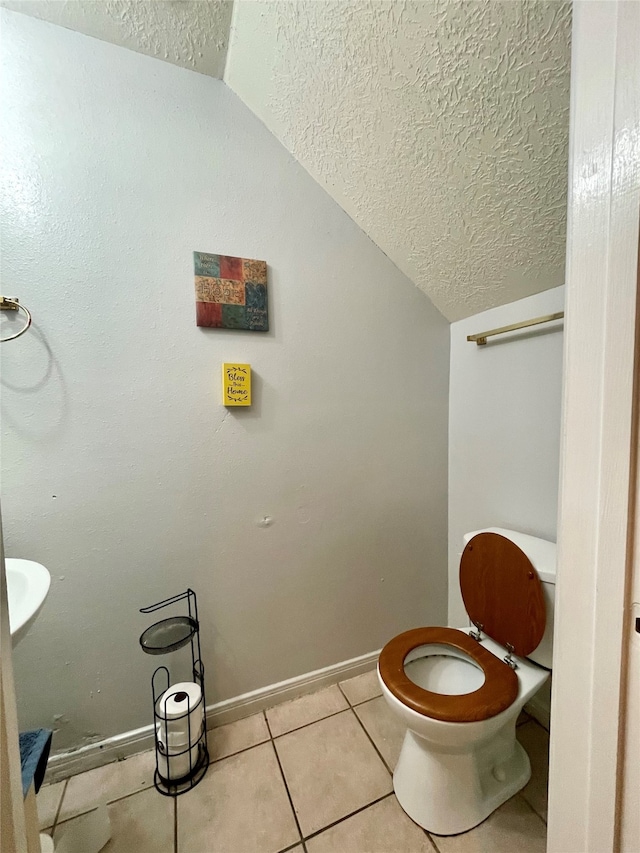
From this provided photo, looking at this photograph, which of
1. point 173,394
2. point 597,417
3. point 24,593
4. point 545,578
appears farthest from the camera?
point 173,394

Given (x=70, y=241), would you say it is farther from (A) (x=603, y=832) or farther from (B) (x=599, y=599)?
(A) (x=603, y=832)

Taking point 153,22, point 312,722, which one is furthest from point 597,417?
point 153,22

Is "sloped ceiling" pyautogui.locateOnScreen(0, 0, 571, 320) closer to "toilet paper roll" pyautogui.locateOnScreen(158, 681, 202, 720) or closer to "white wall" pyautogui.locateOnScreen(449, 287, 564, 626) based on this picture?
"white wall" pyautogui.locateOnScreen(449, 287, 564, 626)

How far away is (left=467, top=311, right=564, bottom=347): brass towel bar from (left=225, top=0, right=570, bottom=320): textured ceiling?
13 centimetres

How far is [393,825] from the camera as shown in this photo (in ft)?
2.99

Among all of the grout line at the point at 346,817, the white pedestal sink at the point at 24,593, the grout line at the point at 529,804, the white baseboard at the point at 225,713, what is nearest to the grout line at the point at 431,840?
the grout line at the point at 346,817

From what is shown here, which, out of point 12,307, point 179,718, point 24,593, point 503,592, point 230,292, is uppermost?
point 230,292

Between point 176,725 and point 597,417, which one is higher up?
point 597,417

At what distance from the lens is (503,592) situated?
1.08m

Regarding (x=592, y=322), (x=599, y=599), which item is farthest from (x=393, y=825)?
(x=592, y=322)

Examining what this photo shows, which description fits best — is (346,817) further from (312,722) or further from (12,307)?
(12,307)

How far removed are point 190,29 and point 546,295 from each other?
1.45 meters

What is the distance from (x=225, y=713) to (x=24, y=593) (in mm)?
907

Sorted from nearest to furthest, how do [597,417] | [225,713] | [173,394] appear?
[597,417] < [173,394] < [225,713]
